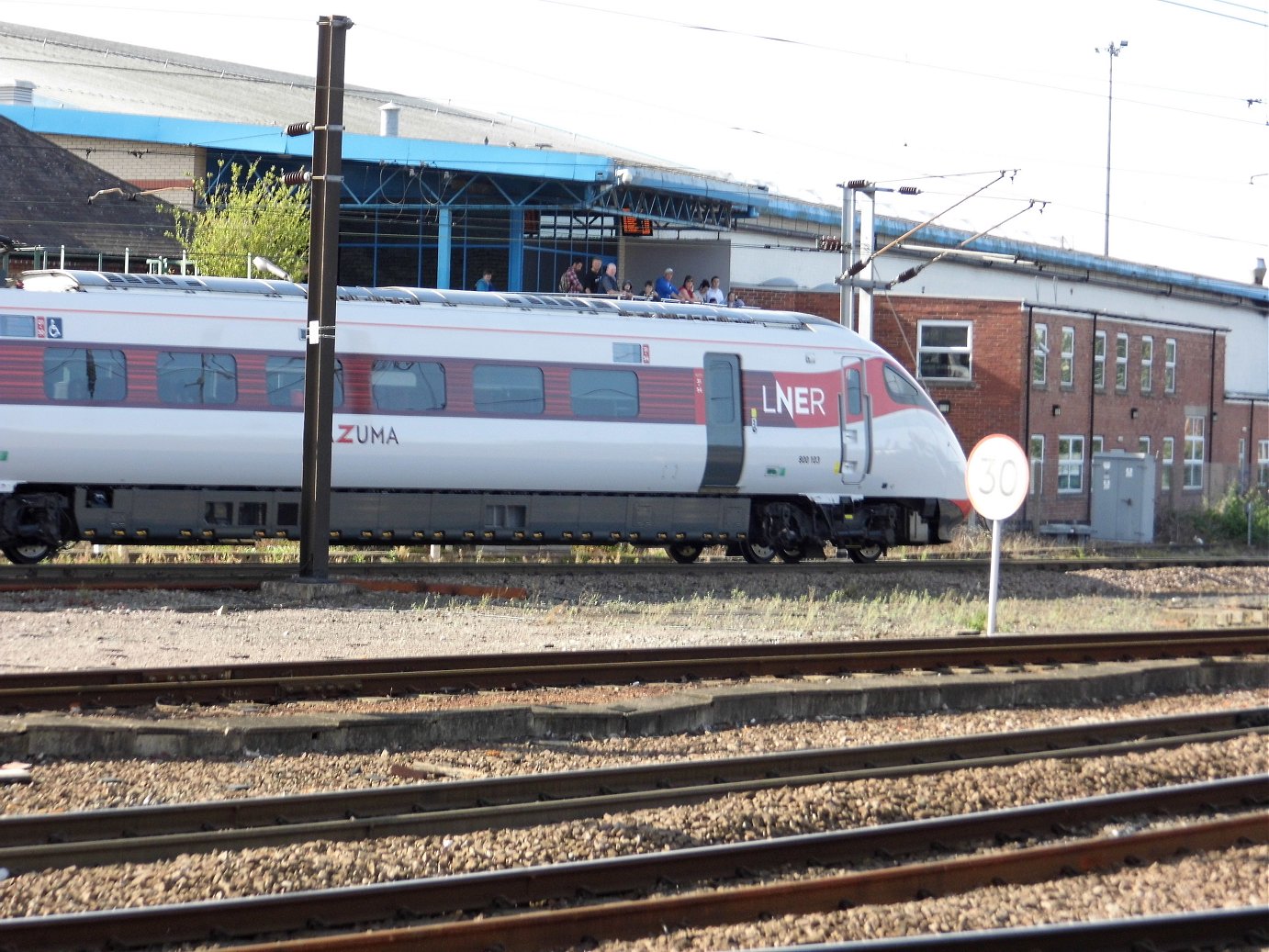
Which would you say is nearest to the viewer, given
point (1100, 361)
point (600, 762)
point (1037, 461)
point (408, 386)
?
point (600, 762)

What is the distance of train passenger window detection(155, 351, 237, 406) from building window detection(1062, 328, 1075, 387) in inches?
977

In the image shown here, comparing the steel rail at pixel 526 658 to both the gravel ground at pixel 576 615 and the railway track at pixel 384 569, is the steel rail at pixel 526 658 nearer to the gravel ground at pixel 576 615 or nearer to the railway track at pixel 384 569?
the gravel ground at pixel 576 615

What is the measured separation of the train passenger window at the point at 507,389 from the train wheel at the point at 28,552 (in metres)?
5.54

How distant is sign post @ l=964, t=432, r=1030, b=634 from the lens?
14281mm

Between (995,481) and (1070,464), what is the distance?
2457 centimetres

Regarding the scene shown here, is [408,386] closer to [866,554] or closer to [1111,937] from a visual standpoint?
[866,554]

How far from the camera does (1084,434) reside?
126ft

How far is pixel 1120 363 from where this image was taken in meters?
39.9

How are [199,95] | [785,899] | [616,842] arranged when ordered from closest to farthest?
[785,899] → [616,842] → [199,95]

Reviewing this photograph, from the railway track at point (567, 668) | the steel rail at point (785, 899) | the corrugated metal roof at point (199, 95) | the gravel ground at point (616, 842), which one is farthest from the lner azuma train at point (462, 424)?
the corrugated metal roof at point (199, 95)

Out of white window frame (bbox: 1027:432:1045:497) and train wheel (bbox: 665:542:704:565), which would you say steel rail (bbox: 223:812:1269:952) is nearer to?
train wheel (bbox: 665:542:704:565)

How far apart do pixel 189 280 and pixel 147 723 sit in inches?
405

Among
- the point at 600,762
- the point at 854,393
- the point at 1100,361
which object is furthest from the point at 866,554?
the point at 1100,361

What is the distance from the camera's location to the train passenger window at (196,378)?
18.0 metres
